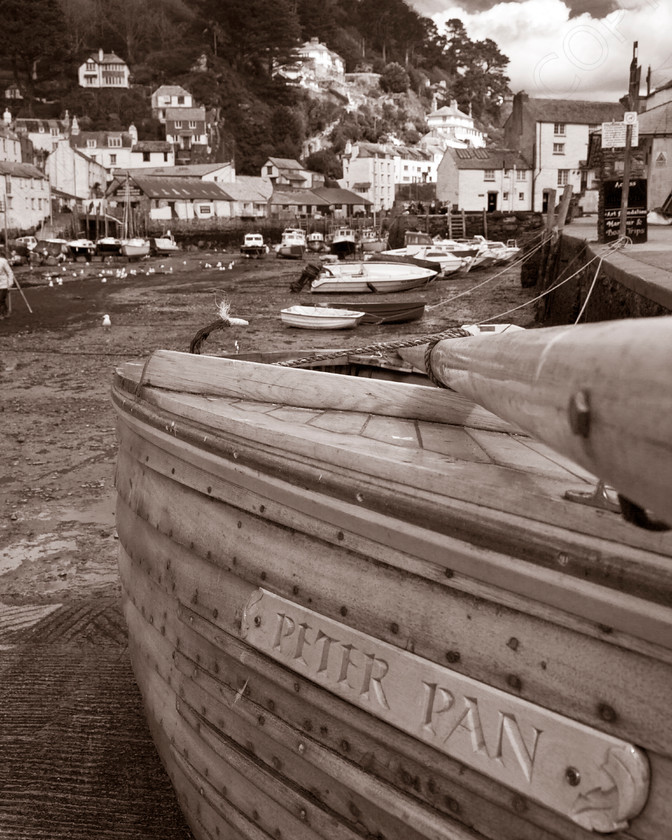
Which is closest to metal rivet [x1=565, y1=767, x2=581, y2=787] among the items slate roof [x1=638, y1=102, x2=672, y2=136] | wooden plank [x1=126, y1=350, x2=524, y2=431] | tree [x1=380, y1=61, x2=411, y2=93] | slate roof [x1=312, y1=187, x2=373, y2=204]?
wooden plank [x1=126, y1=350, x2=524, y2=431]

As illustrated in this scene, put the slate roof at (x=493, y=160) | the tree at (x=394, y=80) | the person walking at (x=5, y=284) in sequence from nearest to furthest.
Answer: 1. the person walking at (x=5, y=284)
2. the slate roof at (x=493, y=160)
3. the tree at (x=394, y=80)

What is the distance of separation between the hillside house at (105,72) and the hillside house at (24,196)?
57.2 m

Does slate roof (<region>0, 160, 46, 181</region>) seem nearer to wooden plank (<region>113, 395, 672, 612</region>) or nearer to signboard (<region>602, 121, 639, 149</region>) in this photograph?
signboard (<region>602, 121, 639, 149</region>)

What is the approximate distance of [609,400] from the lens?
119 centimetres

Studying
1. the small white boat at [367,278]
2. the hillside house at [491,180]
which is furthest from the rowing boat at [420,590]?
the hillside house at [491,180]

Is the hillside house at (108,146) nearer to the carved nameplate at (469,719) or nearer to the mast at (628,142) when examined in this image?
A: the mast at (628,142)

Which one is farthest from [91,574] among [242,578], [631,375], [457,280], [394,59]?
[394,59]

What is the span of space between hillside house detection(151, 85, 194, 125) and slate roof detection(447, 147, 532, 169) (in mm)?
59557

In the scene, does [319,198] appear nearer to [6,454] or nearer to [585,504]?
[6,454]

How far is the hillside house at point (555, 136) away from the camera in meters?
60.6

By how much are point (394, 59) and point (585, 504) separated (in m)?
189

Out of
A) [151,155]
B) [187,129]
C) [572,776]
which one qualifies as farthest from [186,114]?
[572,776]

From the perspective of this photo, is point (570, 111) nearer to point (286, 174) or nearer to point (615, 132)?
Answer: point (286, 174)

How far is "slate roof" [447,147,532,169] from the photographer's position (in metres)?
60.8
